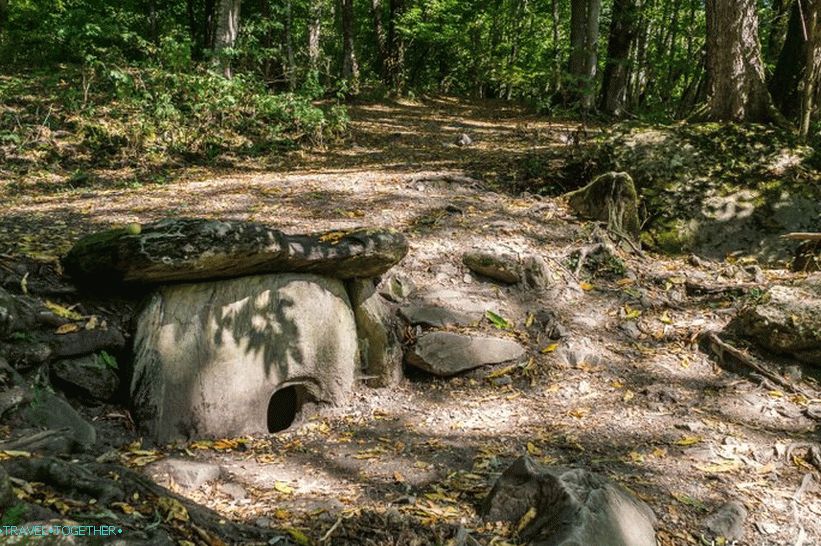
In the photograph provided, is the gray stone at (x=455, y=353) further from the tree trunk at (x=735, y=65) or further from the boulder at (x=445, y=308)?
the tree trunk at (x=735, y=65)

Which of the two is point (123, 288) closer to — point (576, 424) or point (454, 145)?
point (576, 424)

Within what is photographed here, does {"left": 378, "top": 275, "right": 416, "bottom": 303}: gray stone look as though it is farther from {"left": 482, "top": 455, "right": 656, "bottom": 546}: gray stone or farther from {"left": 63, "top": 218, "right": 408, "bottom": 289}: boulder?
{"left": 482, "top": 455, "right": 656, "bottom": 546}: gray stone

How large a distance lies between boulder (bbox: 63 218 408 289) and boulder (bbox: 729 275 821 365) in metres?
3.47

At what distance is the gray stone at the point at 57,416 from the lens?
3254mm

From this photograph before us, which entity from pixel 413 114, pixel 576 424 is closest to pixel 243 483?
pixel 576 424

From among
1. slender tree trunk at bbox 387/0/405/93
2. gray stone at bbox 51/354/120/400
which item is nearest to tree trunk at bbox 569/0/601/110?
slender tree trunk at bbox 387/0/405/93

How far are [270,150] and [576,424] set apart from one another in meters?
7.22

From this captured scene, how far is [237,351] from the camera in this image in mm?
4262

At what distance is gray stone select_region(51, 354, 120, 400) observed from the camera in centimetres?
377

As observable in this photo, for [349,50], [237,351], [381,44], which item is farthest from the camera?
[381,44]

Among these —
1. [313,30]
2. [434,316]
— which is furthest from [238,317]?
[313,30]

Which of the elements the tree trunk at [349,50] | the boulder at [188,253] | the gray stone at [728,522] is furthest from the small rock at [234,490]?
the tree trunk at [349,50]

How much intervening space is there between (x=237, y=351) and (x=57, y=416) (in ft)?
3.93

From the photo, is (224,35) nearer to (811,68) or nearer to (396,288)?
(396,288)
